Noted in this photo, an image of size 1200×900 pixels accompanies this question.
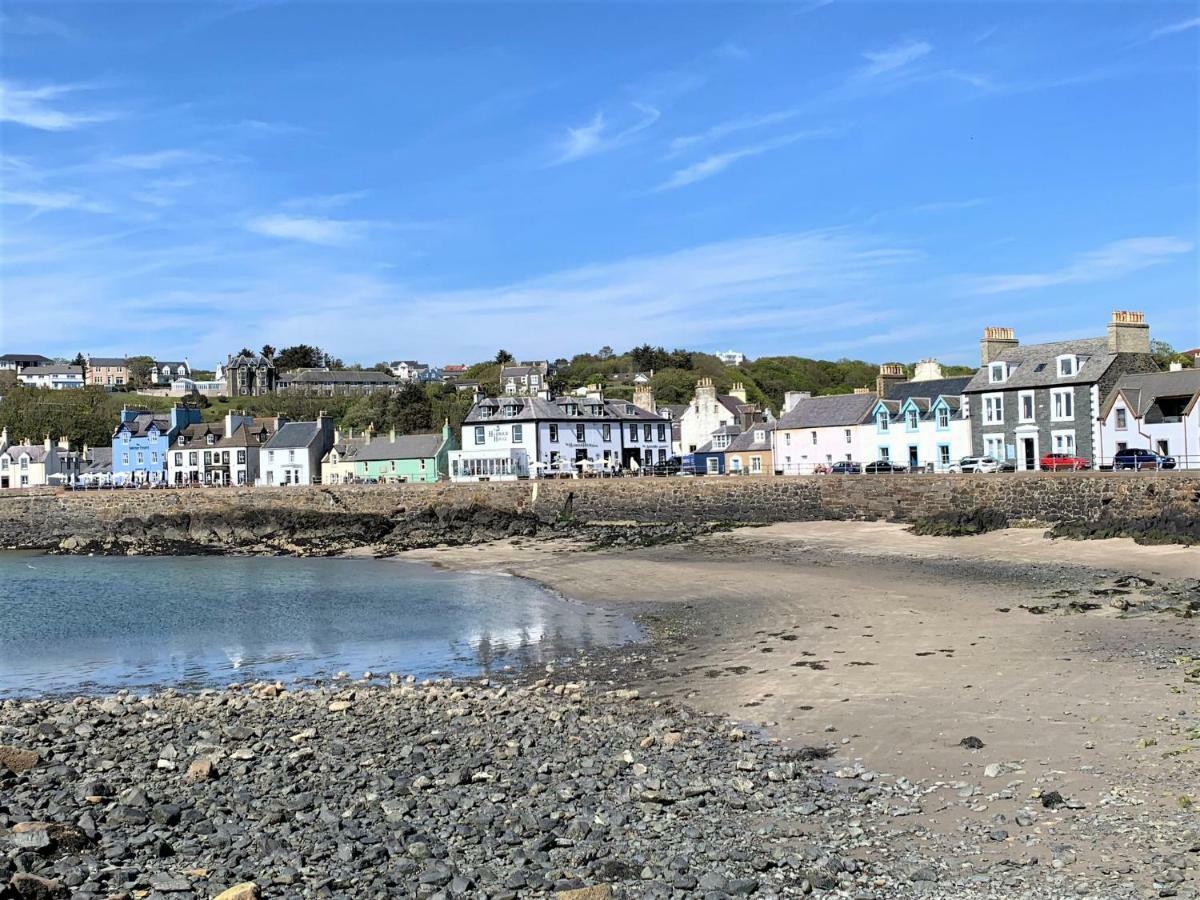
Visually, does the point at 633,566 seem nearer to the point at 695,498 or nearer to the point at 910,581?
the point at 910,581

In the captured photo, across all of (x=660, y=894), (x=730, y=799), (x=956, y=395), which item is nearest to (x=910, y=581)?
(x=730, y=799)

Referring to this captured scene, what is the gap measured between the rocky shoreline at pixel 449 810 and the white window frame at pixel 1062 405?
3949 cm

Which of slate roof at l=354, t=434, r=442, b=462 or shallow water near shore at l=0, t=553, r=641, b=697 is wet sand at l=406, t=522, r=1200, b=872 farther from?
slate roof at l=354, t=434, r=442, b=462

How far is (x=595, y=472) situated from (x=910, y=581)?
122 feet

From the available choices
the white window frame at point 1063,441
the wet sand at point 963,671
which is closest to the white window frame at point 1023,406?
the white window frame at point 1063,441

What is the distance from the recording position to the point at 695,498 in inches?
2146

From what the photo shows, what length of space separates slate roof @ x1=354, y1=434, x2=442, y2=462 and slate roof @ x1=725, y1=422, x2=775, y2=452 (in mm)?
20752

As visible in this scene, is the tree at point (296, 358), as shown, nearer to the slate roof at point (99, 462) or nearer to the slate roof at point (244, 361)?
the slate roof at point (244, 361)

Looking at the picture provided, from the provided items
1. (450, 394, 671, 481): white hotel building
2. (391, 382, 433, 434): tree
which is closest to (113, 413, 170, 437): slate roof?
(391, 382, 433, 434): tree

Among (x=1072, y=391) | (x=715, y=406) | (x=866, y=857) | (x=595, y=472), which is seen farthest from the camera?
(x=715, y=406)

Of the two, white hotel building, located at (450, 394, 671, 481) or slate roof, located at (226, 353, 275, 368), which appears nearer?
white hotel building, located at (450, 394, 671, 481)

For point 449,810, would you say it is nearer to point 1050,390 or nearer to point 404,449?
point 1050,390

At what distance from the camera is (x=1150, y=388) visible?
46719 millimetres

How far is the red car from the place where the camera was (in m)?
46.3
